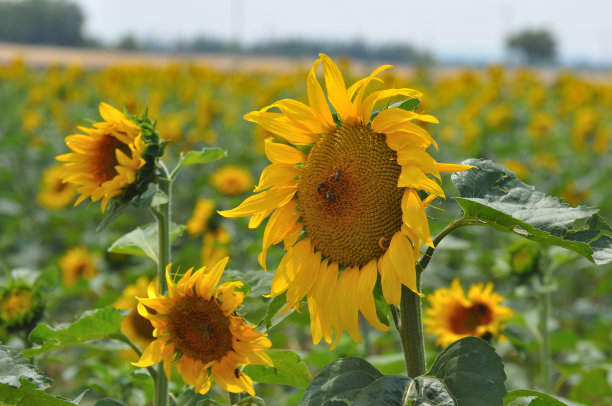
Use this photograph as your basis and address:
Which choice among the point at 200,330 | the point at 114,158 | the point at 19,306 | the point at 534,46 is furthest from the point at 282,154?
the point at 534,46

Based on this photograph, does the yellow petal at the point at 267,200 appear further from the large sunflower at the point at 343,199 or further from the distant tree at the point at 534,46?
the distant tree at the point at 534,46

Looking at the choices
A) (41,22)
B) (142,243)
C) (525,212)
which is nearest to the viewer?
(525,212)

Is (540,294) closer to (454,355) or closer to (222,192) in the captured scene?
(454,355)

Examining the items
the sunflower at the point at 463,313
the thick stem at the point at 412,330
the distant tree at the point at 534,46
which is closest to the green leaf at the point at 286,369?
the thick stem at the point at 412,330

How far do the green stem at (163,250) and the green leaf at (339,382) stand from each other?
38 cm

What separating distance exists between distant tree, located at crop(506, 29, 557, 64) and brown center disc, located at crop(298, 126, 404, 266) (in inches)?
1076

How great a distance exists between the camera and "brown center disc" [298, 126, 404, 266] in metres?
0.91

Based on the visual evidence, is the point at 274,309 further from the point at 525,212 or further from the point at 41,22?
the point at 41,22

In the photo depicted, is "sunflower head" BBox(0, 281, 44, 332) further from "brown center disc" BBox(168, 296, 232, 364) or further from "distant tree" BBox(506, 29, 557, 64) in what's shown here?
"distant tree" BBox(506, 29, 557, 64)

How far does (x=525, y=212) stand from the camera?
2.73 ft

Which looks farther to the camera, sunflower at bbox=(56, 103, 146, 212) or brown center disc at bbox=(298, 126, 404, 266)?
sunflower at bbox=(56, 103, 146, 212)

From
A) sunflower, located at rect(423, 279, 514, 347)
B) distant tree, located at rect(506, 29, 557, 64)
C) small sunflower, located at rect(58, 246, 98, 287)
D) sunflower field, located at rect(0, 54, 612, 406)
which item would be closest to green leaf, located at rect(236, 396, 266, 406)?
sunflower field, located at rect(0, 54, 612, 406)

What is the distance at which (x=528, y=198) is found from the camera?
0.88 m

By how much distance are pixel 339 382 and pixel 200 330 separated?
289mm
